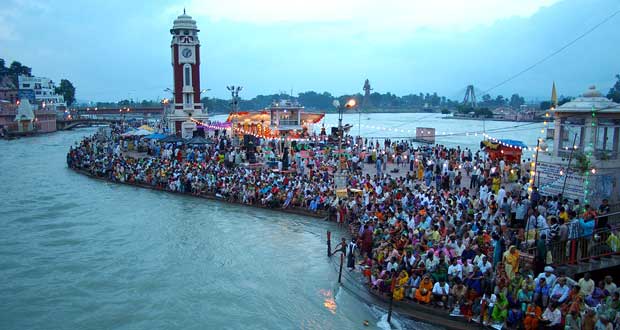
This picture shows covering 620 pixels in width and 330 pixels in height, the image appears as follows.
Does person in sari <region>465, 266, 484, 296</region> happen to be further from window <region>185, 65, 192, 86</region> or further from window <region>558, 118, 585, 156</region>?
window <region>185, 65, 192, 86</region>

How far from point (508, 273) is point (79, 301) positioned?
10694 mm

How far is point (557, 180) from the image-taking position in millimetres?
14461

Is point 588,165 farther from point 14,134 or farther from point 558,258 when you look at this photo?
point 14,134

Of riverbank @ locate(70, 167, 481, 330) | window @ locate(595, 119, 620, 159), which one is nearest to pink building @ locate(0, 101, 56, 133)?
riverbank @ locate(70, 167, 481, 330)

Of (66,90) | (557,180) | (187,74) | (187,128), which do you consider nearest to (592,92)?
(557,180)

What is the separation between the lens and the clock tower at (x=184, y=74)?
1623 inches

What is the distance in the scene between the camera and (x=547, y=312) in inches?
334

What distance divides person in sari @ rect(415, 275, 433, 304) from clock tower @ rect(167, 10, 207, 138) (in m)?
34.0

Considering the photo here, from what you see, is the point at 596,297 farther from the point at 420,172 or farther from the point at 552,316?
the point at 420,172

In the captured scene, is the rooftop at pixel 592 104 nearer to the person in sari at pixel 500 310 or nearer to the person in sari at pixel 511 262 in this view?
the person in sari at pixel 511 262

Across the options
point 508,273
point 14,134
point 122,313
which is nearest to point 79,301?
point 122,313

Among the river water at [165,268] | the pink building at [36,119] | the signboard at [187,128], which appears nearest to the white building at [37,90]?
the pink building at [36,119]

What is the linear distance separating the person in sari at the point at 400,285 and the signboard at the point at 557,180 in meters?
5.81

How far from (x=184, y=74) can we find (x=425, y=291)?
35615 mm
